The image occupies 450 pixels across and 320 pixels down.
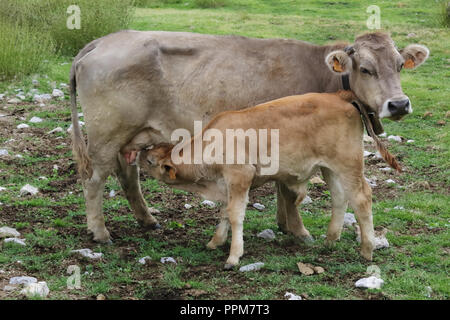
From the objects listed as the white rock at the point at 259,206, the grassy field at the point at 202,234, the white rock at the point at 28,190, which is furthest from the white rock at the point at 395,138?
the white rock at the point at 28,190

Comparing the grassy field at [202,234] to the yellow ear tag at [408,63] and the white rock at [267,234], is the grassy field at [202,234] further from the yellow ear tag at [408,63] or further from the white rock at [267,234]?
the yellow ear tag at [408,63]

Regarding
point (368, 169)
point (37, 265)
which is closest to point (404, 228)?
point (368, 169)

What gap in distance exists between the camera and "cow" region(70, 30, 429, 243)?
23.3 ft

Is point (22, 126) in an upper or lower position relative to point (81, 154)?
lower

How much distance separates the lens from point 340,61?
686 cm

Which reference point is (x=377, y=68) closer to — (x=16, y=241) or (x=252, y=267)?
(x=252, y=267)

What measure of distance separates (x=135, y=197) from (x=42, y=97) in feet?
19.7

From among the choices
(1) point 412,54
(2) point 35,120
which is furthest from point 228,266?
(2) point 35,120

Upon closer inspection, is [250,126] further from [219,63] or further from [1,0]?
[1,0]

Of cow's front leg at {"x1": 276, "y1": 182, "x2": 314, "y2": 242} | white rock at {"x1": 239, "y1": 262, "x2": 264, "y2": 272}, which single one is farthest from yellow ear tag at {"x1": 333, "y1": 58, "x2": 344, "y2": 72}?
white rock at {"x1": 239, "y1": 262, "x2": 264, "y2": 272}

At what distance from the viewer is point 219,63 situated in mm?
7297

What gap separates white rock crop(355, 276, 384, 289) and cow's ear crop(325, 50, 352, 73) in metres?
2.28

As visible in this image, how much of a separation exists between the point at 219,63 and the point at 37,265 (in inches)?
115

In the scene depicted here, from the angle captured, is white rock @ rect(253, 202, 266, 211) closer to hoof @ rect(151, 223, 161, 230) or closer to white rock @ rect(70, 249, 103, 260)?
hoof @ rect(151, 223, 161, 230)
